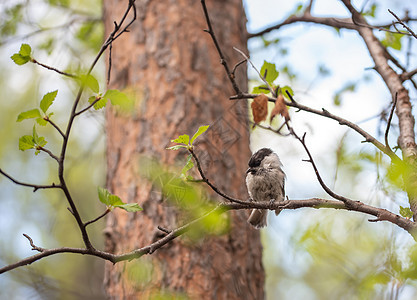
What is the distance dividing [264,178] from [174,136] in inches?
30.5

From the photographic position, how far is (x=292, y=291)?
1199cm

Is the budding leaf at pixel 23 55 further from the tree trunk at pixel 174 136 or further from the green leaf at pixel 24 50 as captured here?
the tree trunk at pixel 174 136

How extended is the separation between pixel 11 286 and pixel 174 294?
8465 mm

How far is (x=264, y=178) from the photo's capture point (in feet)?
11.9

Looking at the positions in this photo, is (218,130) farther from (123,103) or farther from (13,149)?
(13,149)

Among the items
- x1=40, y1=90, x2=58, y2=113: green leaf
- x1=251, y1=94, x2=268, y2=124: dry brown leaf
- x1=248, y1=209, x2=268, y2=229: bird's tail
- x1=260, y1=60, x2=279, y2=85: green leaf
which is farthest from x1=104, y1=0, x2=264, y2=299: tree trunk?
x1=40, y1=90, x2=58, y2=113: green leaf

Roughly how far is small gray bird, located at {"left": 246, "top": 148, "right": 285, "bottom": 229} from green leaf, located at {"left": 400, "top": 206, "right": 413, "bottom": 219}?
161 cm

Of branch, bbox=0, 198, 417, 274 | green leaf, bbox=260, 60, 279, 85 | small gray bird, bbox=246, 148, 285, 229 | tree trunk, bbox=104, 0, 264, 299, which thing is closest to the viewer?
branch, bbox=0, 198, 417, 274

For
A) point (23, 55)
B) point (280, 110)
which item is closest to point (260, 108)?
point (280, 110)

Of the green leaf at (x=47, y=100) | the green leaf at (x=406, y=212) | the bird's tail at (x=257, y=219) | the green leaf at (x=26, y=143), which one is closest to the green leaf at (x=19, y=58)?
the green leaf at (x=47, y=100)

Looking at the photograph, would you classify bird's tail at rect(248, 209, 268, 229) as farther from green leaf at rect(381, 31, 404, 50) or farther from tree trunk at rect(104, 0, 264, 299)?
green leaf at rect(381, 31, 404, 50)

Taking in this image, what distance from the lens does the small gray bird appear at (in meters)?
3.61

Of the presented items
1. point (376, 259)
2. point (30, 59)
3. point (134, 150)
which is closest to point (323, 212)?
point (376, 259)

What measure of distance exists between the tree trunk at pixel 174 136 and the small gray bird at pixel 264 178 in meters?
0.08
